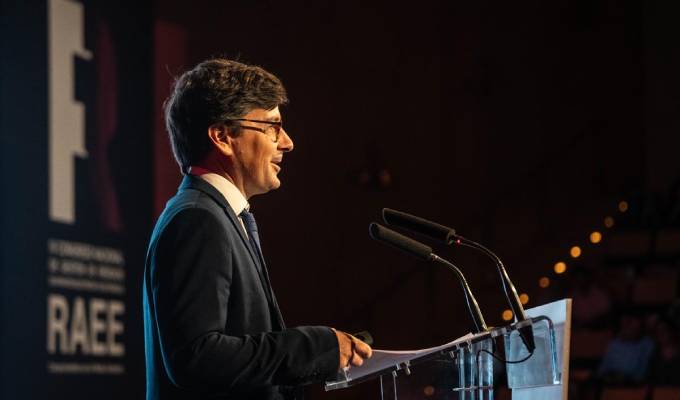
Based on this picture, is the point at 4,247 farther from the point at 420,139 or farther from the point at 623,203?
the point at 623,203

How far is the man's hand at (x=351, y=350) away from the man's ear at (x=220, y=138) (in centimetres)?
47

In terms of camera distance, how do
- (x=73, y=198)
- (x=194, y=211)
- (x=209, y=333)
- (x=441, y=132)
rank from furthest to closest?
(x=441, y=132)
(x=73, y=198)
(x=194, y=211)
(x=209, y=333)

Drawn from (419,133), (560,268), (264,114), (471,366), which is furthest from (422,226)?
(560,268)

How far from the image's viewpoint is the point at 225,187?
2189 mm

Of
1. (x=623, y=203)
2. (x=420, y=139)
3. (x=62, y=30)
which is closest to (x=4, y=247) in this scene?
(x=62, y=30)

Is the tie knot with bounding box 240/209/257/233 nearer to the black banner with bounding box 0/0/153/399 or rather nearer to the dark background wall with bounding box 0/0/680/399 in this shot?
the black banner with bounding box 0/0/153/399

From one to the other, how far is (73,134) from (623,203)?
6329 millimetres

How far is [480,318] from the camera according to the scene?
2.08 meters

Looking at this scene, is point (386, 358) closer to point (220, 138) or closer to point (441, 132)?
point (220, 138)

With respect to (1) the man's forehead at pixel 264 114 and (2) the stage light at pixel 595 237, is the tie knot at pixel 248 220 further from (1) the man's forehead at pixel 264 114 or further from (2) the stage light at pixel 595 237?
(2) the stage light at pixel 595 237

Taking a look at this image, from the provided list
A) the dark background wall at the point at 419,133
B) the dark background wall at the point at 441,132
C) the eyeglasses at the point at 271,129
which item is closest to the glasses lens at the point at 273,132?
the eyeglasses at the point at 271,129

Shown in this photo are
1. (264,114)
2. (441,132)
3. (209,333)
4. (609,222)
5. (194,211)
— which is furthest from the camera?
(609,222)

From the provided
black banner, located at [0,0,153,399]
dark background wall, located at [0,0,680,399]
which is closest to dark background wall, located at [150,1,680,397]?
dark background wall, located at [0,0,680,399]

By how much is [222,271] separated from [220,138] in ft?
1.13
